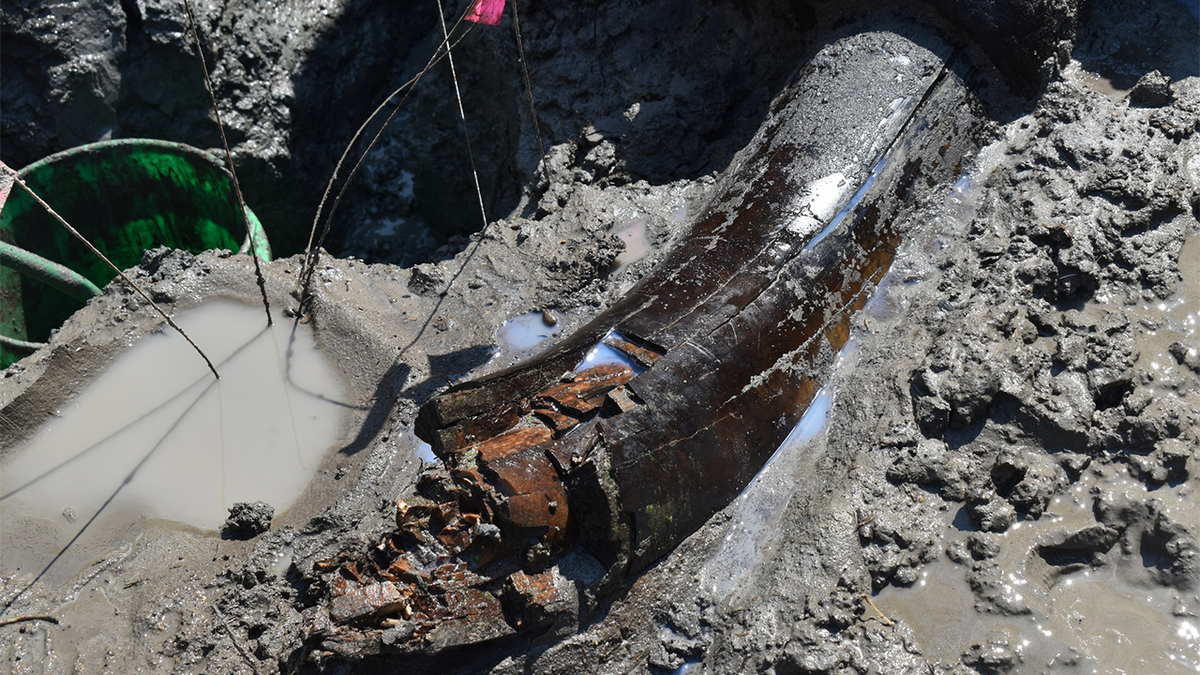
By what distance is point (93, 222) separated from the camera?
4.41 meters

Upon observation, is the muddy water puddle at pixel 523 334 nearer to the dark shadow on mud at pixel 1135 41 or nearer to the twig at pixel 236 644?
the twig at pixel 236 644

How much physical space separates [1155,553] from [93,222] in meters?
4.91

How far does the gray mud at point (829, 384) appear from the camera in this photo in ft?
8.45

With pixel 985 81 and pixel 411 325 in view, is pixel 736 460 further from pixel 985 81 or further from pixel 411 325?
pixel 985 81

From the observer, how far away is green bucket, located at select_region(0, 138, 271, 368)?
3990 mm

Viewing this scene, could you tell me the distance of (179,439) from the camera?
3264mm

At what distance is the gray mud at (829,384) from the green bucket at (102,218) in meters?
0.60

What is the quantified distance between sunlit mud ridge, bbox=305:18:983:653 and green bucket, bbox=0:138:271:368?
1.92m

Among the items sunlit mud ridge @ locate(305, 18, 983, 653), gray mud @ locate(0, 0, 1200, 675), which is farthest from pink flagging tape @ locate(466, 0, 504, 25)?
sunlit mud ridge @ locate(305, 18, 983, 653)

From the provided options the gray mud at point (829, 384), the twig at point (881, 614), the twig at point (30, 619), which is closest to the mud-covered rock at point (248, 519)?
the gray mud at point (829, 384)

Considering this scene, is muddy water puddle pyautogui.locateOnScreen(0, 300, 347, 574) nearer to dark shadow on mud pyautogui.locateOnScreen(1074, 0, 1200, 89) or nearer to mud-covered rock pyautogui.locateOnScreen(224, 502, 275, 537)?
mud-covered rock pyautogui.locateOnScreen(224, 502, 275, 537)

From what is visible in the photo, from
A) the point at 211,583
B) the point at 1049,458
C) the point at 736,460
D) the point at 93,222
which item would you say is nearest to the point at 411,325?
the point at 211,583

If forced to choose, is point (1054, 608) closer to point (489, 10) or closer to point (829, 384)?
point (829, 384)

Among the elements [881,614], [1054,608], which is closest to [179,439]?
[881,614]
